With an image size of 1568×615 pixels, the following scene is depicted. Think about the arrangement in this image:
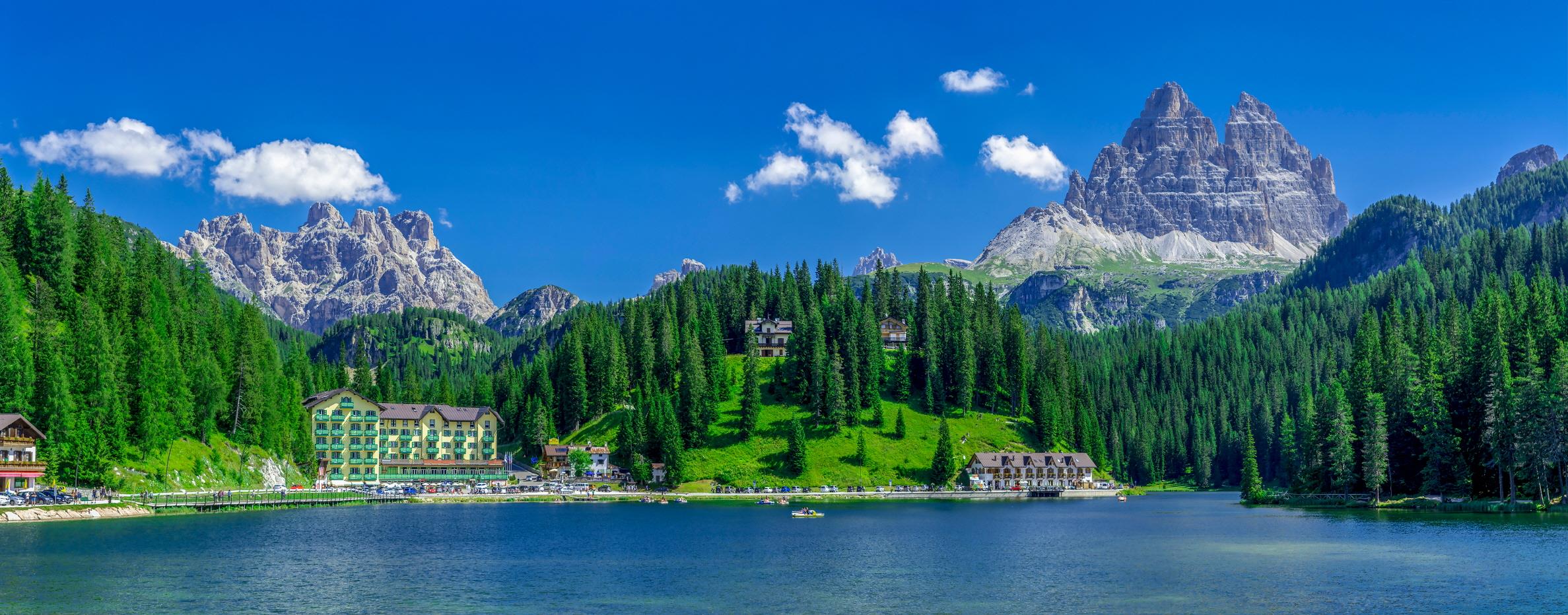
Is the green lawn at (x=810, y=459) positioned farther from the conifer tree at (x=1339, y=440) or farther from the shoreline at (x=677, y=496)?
the conifer tree at (x=1339, y=440)

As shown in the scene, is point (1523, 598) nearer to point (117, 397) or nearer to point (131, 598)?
point (131, 598)

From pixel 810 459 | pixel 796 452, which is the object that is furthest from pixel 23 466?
pixel 810 459

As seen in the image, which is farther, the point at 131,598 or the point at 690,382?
the point at 690,382

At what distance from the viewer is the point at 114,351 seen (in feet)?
424

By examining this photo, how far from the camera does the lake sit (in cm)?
6569

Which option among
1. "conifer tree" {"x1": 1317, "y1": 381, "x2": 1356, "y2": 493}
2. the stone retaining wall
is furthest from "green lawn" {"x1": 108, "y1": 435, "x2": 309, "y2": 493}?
"conifer tree" {"x1": 1317, "y1": 381, "x2": 1356, "y2": 493}

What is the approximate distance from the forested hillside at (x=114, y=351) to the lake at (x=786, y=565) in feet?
44.8

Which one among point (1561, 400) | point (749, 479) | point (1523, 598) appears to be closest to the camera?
point (1523, 598)

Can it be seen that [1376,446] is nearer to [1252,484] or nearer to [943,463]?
[1252,484]

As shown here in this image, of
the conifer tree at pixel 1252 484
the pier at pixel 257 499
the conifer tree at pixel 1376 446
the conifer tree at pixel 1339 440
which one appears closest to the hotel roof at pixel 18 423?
the pier at pixel 257 499

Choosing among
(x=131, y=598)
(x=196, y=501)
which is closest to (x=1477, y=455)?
(x=131, y=598)

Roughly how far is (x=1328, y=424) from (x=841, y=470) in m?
74.0

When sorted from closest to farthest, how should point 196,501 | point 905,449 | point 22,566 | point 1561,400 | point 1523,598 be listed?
point 1523,598 → point 22,566 → point 1561,400 → point 196,501 → point 905,449

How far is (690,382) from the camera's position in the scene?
19550cm
